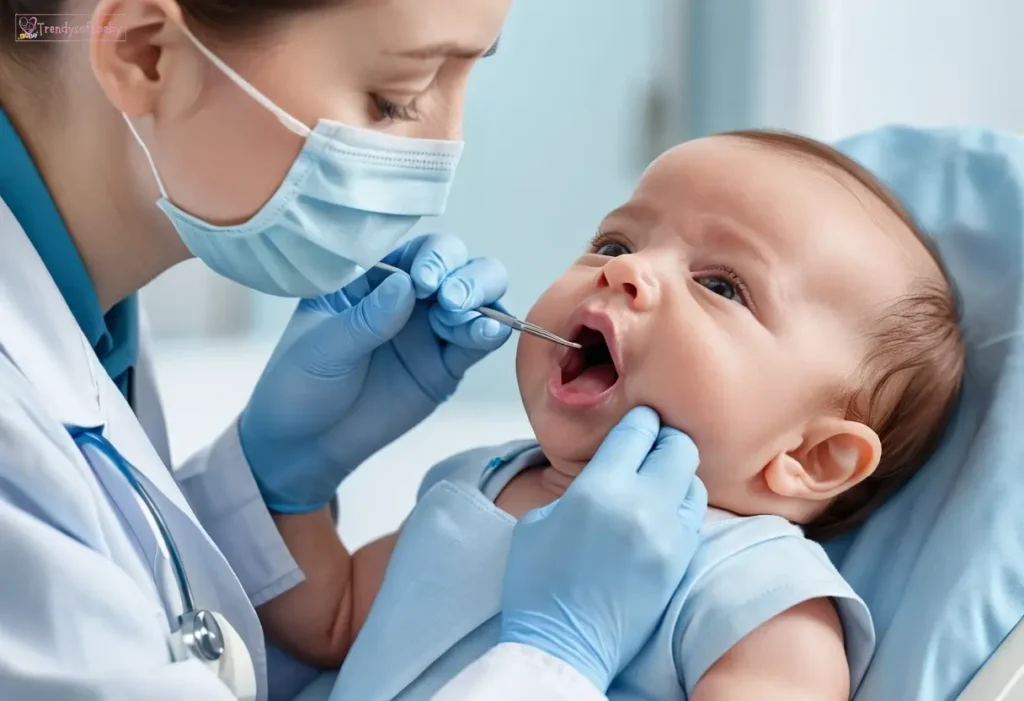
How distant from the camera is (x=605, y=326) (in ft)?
3.82

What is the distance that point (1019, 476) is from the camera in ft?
3.80

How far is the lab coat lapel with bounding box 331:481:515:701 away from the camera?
1110mm

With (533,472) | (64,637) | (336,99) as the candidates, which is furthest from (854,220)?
(64,637)

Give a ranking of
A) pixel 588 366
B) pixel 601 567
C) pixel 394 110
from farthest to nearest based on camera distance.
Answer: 1. pixel 588 366
2. pixel 394 110
3. pixel 601 567

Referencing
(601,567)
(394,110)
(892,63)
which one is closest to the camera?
(601,567)

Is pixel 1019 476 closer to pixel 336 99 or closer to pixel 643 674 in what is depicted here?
pixel 643 674

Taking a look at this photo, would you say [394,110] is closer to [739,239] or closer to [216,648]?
[739,239]

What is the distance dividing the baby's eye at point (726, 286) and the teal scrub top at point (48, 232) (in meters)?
0.72

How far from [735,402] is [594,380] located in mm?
163

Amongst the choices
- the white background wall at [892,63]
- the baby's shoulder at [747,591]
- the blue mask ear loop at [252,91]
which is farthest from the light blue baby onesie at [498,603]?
the white background wall at [892,63]

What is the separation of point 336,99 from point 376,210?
138 mm

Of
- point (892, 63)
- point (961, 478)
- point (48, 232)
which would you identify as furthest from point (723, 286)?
point (892, 63)

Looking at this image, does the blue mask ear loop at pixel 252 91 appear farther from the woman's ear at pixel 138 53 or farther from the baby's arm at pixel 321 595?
the baby's arm at pixel 321 595

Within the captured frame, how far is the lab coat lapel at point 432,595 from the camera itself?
1.11m
